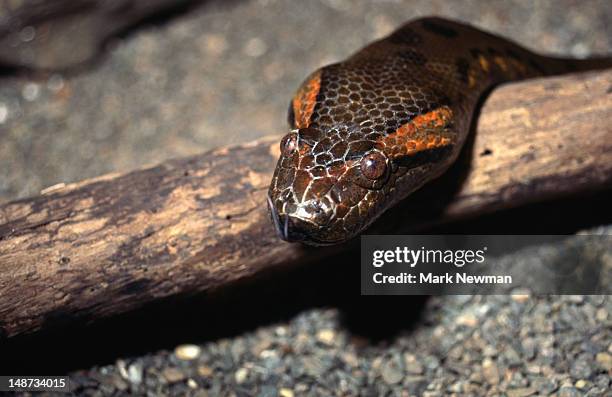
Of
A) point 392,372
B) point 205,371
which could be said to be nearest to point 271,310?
point 205,371

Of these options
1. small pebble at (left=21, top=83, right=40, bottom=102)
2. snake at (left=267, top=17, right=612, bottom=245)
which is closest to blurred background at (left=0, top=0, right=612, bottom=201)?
small pebble at (left=21, top=83, right=40, bottom=102)

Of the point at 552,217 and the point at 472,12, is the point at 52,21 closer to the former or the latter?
the point at 472,12

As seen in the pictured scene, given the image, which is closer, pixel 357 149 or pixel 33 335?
pixel 357 149

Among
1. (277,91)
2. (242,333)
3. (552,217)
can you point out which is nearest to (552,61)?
(552,217)

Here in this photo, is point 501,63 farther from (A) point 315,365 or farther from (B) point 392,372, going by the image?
(A) point 315,365

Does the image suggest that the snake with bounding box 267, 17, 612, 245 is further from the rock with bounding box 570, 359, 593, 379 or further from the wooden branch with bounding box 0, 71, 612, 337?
the rock with bounding box 570, 359, 593, 379
